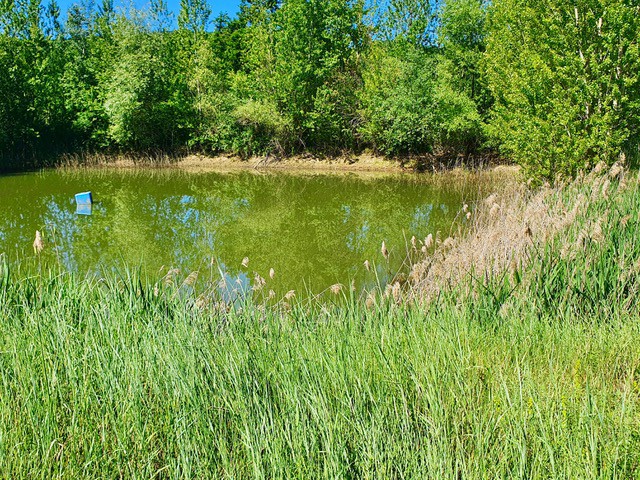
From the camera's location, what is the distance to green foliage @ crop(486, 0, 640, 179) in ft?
33.1

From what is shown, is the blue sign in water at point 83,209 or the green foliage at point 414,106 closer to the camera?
the blue sign in water at point 83,209

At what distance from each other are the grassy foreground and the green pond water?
2.06 metres

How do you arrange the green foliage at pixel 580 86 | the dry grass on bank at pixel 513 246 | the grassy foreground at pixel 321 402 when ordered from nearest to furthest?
the grassy foreground at pixel 321 402 < the dry grass on bank at pixel 513 246 < the green foliage at pixel 580 86

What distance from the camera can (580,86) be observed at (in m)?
10.4

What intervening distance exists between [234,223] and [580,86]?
789 centimetres

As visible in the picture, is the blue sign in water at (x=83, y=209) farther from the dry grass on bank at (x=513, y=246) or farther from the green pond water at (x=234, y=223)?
the dry grass on bank at (x=513, y=246)

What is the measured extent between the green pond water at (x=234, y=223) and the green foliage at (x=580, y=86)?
1883mm

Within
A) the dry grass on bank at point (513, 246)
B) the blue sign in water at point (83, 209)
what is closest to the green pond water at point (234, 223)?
the blue sign in water at point (83, 209)

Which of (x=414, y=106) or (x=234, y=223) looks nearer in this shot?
(x=234, y=223)

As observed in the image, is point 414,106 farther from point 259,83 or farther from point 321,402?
point 321,402

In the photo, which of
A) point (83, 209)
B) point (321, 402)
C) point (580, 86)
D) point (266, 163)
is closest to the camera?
point (321, 402)

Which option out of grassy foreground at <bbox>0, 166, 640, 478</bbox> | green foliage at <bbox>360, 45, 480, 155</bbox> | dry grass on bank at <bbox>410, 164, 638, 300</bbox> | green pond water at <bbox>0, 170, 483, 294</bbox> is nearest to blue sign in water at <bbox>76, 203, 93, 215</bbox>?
green pond water at <bbox>0, 170, 483, 294</bbox>

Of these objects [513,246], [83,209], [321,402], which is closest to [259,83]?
[83,209]

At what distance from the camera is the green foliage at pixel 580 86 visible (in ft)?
33.1
